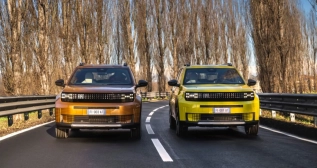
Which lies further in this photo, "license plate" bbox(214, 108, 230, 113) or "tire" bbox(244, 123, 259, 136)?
"tire" bbox(244, 123, 259, 136)

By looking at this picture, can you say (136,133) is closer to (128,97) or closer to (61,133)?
(128,97)

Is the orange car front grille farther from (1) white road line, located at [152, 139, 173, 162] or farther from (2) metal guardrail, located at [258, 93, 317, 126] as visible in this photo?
(2) metal guardrail, located at [258, 93, 317, 126]

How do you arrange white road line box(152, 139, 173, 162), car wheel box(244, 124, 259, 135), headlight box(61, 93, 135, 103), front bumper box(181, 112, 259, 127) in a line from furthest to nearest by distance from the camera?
1. car wheel box(244, 124, 259, 135)
2. front bumper box(181, 112, 259, 127)
3. headlight box(61, 93, 135, 103)
4. white road line box(152, 139, 173, 162)

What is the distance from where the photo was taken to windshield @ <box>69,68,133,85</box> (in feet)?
32.4

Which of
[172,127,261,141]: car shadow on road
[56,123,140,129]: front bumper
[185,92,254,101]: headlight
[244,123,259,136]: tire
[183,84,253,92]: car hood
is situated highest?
[183,84,253,92]: car hood

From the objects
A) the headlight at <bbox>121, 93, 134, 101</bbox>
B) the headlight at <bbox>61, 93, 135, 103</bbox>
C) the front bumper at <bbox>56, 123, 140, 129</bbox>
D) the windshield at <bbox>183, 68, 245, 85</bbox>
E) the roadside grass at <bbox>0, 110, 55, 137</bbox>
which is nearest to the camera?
the front bumper at <bbox>56, 123, 140, 129</bbox>

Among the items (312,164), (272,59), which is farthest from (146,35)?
(312,164)

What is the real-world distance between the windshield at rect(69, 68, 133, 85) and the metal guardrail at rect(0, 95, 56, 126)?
221cm

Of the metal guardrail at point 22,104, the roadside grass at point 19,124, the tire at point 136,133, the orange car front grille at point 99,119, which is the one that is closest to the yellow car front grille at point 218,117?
the tire at point 136,133

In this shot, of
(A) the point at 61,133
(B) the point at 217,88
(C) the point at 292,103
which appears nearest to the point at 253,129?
(B) the point at 217,88

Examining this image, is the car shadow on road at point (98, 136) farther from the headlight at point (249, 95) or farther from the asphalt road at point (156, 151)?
the headlight at point (249, 95)

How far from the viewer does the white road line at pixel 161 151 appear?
6.48 m

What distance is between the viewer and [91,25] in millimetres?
31719

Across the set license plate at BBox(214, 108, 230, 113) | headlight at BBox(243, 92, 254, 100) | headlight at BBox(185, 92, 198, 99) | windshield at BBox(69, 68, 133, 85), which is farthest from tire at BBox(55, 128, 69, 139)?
headlight at BBox(243, 92, 254, 100)
